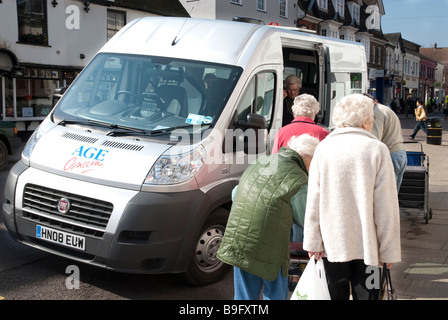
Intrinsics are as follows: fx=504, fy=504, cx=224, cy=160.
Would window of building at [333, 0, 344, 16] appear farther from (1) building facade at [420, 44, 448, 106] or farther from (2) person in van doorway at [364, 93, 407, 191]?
(1) building facade at [420, 44, 448, 106]

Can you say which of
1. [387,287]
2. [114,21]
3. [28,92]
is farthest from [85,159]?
[114,21]

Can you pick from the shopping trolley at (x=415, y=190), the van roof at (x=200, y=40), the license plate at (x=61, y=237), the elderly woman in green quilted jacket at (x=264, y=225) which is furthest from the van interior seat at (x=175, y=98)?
the shopping trolley at (x=415, y=190)

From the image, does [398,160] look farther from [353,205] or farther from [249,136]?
[353,205]

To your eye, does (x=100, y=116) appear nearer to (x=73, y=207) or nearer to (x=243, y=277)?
(x=73, y=207)

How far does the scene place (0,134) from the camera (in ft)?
38.9

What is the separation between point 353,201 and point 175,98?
8.39ft

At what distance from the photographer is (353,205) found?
3182 mm

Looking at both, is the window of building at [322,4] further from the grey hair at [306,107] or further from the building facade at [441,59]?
the building facade at [441,59]

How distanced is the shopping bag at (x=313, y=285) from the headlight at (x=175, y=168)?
1631 mm

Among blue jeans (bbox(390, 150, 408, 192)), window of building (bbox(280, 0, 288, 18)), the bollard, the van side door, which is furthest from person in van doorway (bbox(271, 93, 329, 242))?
window of building (bbox(280, 0, 288, 18))

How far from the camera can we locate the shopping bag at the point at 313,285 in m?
3.11

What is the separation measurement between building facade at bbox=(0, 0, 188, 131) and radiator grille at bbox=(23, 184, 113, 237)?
14323 millimetres
